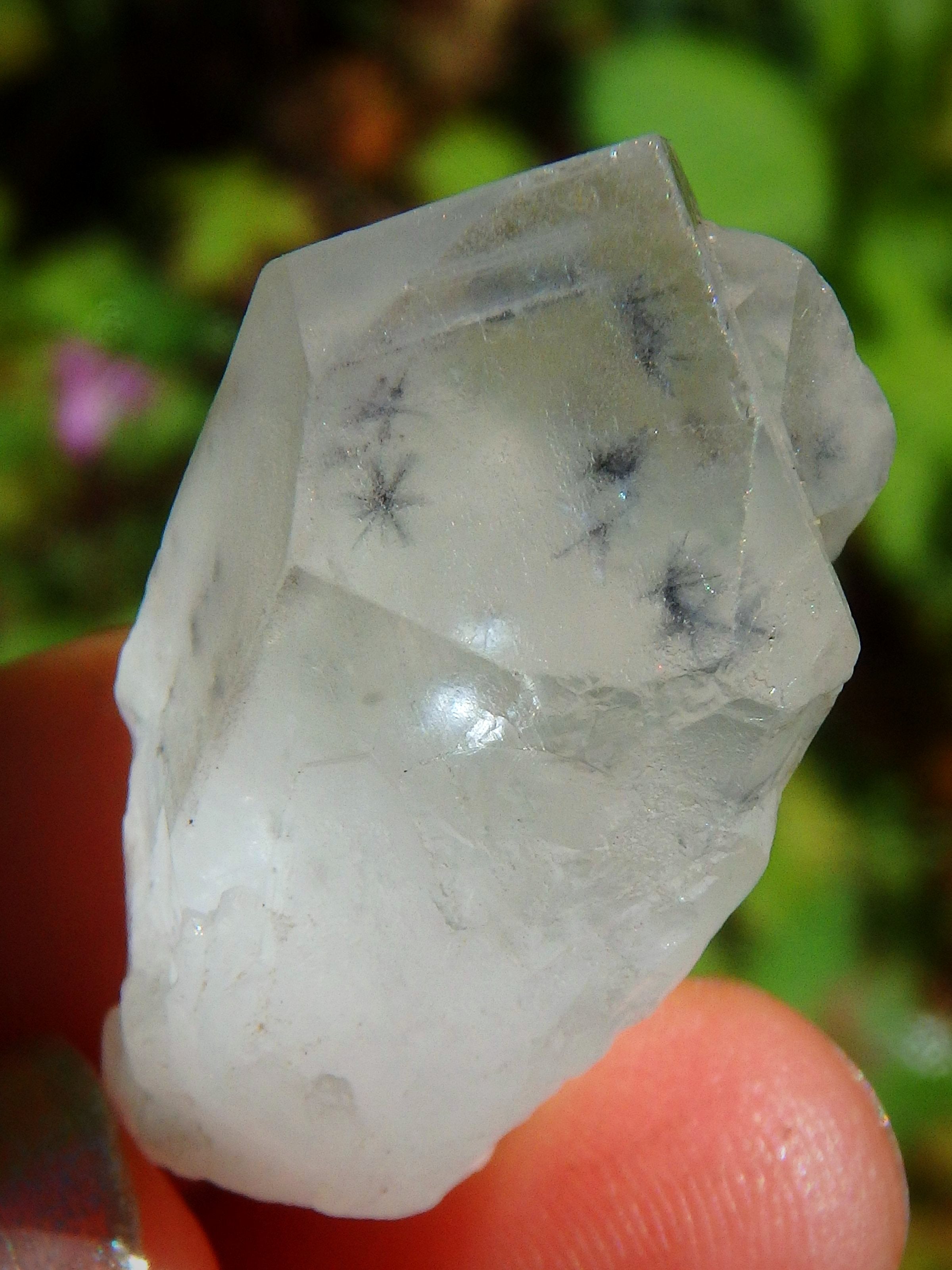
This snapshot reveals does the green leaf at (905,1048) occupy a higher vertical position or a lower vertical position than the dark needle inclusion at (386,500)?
lower

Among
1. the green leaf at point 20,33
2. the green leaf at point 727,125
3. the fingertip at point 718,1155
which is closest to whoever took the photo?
the fingertip at point 718,1155

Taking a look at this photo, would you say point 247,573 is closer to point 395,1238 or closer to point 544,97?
point 395,1238

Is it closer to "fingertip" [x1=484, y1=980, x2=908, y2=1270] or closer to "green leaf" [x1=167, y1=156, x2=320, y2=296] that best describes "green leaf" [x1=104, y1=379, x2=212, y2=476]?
"green leaf" [x1=167, y1=156, x2=320, y2=296]

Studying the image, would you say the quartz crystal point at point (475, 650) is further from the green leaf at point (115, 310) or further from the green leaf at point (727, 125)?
the green leaf at point (115, 310)

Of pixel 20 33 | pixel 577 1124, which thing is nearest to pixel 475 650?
pixel 577 1124

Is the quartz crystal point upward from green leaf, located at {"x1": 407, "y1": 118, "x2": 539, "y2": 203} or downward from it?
upward

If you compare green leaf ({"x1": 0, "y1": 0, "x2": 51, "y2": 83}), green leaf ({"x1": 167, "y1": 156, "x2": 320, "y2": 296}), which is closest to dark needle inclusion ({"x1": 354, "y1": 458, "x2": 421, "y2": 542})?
green leaf ({"x1": 167, "y1": 156, "x2": 320, "y2": 296})

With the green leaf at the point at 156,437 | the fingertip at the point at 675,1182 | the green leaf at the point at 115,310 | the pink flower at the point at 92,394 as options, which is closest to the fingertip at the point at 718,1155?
the fingertip at the point at 675,1182
